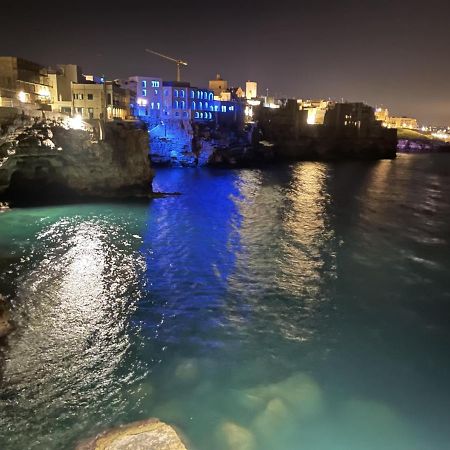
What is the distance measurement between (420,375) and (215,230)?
18614mm

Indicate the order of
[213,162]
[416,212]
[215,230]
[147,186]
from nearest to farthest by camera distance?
1. [215,230]
2. [416,212]
3. [147,186]
4. [213,162]

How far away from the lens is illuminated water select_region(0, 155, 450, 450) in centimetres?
1001

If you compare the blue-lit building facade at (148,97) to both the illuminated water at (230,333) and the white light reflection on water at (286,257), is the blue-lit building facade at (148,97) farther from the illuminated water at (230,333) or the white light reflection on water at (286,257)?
the illuminated water at (230,333)

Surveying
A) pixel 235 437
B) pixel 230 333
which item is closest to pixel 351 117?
pixel 230 333

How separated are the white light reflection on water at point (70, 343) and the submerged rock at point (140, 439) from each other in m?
0.83

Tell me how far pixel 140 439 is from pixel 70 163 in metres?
32.5

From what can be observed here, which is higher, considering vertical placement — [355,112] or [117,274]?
[355,112]

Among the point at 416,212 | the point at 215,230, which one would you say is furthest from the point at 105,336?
the point at 416,212

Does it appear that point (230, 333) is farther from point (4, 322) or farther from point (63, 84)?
point (63, 84)

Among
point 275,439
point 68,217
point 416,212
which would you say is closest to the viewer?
point 275,439

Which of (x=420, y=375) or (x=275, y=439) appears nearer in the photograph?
(x=275, y=439)

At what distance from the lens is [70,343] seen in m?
13.1

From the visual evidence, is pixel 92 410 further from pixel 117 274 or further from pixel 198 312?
pixel 117 274

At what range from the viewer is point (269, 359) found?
1265 centimetres
